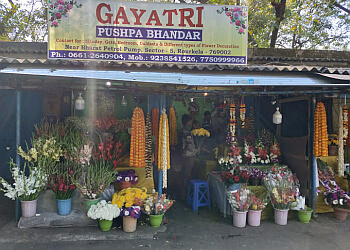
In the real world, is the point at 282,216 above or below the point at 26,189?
below

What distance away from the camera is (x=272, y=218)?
5895 millimetres

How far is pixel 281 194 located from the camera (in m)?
5.54

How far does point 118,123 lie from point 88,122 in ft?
2.40

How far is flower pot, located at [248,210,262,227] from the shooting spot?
17.8 feet

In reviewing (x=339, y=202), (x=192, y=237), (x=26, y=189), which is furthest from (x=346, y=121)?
(x=26, y=189)

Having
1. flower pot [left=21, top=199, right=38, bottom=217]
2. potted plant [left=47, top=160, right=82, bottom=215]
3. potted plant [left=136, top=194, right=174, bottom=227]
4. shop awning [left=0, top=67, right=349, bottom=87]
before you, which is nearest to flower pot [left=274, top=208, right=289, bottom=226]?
potted plant [left=136, top=194, right=174, bottom=227]

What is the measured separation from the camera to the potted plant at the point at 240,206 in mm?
5352

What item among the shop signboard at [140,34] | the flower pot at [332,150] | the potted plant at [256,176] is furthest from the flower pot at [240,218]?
the shop signboard at [140,34]

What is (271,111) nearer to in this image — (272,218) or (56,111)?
(272,218)

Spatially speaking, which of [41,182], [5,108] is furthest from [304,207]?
[5,108]

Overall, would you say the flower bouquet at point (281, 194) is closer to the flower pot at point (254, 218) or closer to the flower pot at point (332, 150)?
the flower pot at point (254, 218)

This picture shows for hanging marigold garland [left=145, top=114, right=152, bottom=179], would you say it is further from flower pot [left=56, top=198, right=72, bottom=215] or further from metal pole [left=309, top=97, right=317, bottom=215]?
metal pole [left=309, top=97, right=317, bottom=215]

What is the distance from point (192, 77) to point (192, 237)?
2.90 m

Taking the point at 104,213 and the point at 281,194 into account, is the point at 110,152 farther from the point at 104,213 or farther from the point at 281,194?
the point at 281,194
